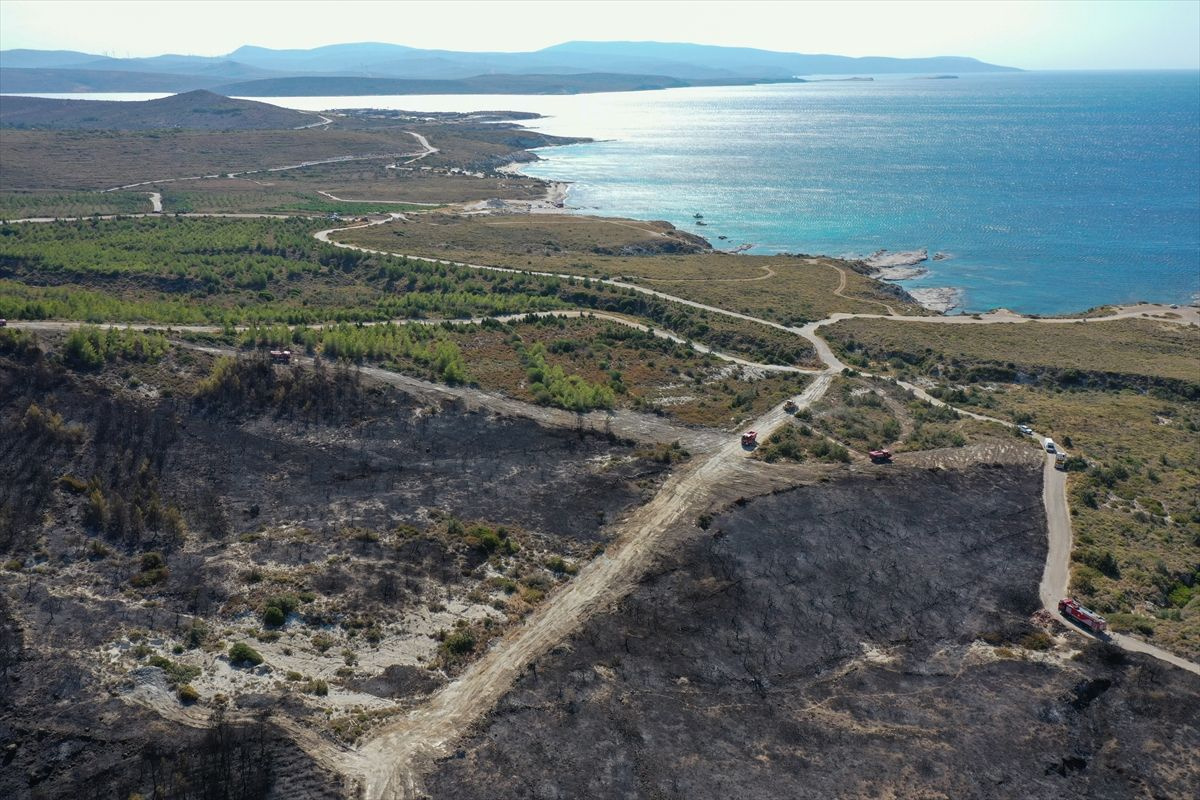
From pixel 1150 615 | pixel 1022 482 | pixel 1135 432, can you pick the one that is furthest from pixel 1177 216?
pixel 1150 615

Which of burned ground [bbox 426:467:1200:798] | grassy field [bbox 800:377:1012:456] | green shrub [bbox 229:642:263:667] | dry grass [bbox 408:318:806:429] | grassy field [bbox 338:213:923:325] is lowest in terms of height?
burned ground [bbox 426:467:1200:798]

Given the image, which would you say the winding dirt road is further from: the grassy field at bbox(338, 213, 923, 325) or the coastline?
the coastline

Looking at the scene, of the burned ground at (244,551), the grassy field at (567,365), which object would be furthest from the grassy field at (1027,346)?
the burned ground at (244,551)

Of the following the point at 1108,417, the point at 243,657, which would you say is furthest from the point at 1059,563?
the point at 243,657

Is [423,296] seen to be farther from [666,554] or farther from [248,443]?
[666,554]

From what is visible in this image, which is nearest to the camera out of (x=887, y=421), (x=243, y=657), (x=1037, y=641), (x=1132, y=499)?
(x=243, y=657)

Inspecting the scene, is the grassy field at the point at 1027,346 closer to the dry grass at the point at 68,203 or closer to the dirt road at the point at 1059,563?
the dirt road at the point at 1059,563

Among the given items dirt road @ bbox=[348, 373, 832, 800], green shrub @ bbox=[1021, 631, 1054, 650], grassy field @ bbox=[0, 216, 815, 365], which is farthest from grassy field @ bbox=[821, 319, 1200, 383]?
green shrub @ bbox=[1021, 631, 1054, 650]

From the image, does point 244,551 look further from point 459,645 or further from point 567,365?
point 567,365
